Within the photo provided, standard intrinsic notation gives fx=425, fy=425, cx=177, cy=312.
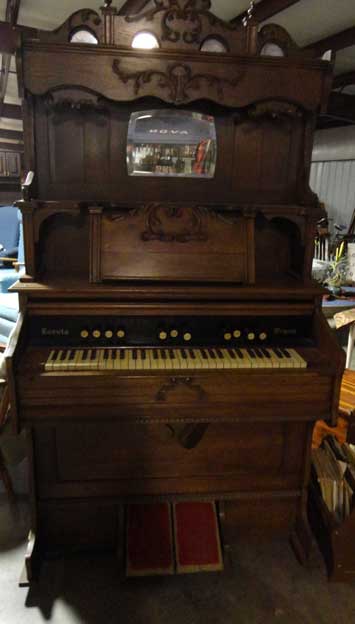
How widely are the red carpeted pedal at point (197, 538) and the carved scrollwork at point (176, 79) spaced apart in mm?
1684

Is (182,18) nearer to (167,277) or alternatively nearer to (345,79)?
(167,277)

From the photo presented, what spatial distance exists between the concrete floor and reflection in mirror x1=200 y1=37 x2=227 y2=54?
6.84 feet

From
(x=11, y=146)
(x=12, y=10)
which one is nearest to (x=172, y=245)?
(x=12, y=10)

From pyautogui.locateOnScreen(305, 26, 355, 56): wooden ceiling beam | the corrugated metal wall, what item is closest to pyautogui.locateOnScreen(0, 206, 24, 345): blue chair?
pyautogui.locateOnScreen(305, 26, 355, 56): wooden ceiling beam

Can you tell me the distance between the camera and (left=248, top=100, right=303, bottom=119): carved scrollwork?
161 centimetres

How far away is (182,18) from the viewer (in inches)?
60.3

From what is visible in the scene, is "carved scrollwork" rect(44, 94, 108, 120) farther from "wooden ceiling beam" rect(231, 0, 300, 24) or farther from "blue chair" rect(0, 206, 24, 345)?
"wooden ceiling beam" rect(231, 0, 300, 24)

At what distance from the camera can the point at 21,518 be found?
201 centimetres

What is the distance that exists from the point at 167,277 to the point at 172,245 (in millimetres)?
129

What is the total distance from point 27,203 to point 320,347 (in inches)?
47.3

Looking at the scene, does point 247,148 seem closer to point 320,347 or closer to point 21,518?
point 320,347

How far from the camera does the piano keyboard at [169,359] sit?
1.45m

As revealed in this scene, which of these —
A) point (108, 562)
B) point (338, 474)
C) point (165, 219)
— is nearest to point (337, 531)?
point (338, 474)

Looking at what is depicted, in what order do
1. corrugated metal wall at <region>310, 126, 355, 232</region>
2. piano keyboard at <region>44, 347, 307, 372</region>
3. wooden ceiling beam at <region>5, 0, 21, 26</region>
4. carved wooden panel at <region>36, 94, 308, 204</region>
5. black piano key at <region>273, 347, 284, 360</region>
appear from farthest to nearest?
1. corrugated metal wall at <region>310, 126, 355, 232</region>
2. wooden ceiling beam at <region>5, 0, 21, 26</region>
3. carved wooden panel at <region>36, 94, 308, 204</region>
4. black piano key at <region>273, 347, 284, 360</region>
5. piano keyboard at <region>44, 347, 307, 372</region>
